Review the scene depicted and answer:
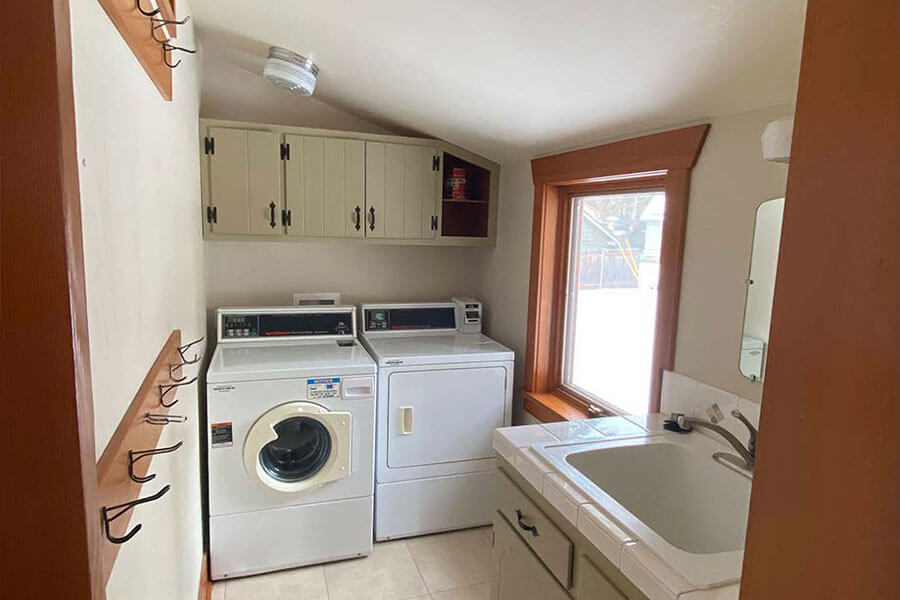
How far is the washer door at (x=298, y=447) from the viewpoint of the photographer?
2316 millimetres

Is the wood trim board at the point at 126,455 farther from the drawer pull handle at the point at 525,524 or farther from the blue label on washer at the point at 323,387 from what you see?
the blue label on washer at the point at 323,387

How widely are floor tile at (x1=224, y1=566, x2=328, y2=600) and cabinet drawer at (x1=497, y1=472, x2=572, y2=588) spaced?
1.16 m

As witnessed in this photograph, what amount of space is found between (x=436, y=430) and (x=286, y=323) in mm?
982

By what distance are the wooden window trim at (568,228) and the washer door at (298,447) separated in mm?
988

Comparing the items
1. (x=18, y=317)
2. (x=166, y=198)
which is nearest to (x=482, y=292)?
(x=166, y=198)

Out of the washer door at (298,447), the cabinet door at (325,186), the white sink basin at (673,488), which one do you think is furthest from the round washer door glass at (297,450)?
the white sink basin at (673,488)

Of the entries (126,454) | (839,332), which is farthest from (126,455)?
(839,332)

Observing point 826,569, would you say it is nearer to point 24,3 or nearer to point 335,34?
point 24,3

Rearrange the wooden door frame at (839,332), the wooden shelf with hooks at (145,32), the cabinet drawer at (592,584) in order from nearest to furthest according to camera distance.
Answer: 1. the wooden door frame at (839,332)
2. the wooden shelf with hooks at (145,32)
3. the cabinet drawer at (592,584)

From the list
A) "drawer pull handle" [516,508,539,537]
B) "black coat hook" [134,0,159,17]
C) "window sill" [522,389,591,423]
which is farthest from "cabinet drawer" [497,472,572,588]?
"black coat hook" [134,0,159,17]

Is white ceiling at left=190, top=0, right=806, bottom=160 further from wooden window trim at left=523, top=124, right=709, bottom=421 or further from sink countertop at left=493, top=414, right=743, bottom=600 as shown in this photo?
sink countertop at left=493, top=414, right=743, bottom=600

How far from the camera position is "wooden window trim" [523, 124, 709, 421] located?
179cm

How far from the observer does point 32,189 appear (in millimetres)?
487

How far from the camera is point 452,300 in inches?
130
